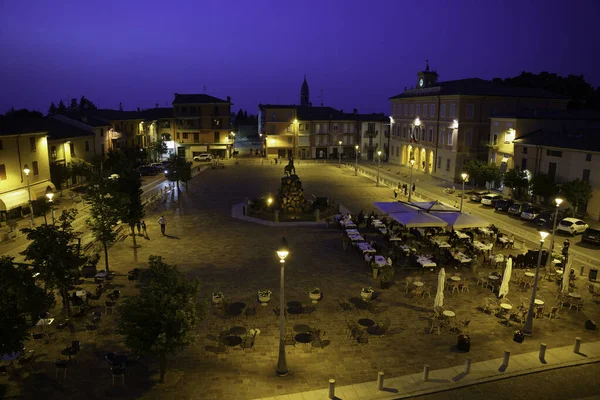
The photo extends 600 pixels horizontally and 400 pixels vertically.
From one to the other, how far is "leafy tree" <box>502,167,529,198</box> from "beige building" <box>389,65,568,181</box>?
32.8 feet

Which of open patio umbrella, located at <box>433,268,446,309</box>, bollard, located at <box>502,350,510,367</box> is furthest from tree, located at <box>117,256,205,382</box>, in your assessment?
open patio umbrella, located at <box>433,268,446,309</box>

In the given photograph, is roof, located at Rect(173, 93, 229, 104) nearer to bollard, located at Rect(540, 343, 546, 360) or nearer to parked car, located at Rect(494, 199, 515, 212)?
parked car, located at Rect(494, 199, 515, 212)

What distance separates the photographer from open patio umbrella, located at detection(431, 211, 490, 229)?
82.7 feet

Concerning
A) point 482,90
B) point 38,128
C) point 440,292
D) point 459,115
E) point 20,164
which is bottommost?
point 440,292

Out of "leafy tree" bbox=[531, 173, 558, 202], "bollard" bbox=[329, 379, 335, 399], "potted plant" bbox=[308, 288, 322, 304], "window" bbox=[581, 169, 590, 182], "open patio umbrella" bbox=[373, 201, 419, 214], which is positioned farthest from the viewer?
"leafy tree" bbox=[531, 173, 558, 202]

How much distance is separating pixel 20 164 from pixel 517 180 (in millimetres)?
45951

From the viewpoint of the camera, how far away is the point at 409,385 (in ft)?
44.3

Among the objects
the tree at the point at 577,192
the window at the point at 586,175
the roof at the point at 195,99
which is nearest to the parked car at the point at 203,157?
the roof at the point at 195,99

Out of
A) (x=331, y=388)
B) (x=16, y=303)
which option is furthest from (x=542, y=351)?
(x=16, y=303)

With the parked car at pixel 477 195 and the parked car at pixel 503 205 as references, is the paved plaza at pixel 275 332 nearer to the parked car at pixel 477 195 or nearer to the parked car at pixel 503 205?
the parked car at pixel 503 205

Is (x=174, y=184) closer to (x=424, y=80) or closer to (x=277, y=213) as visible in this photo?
(x=277, y=213)

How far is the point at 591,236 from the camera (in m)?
29.5

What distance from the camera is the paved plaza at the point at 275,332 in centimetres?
1341

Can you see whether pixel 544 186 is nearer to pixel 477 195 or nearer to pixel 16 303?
pixel 477 195
